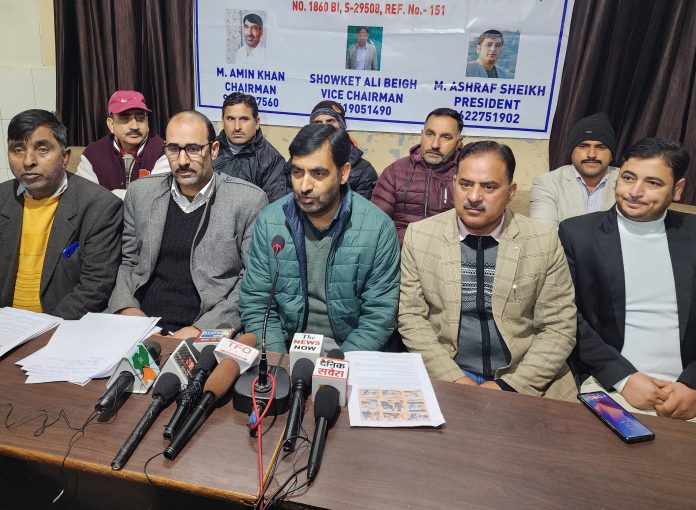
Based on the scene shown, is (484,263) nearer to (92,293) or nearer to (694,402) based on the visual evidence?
(694,402)

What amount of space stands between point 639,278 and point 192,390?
5.58 ft

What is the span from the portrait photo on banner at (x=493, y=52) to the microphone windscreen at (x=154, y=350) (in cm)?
275

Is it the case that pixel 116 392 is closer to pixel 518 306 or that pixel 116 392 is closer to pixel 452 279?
pixel 452 279

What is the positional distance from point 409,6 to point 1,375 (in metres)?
3.05

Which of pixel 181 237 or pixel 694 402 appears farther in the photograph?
pixel 181 237

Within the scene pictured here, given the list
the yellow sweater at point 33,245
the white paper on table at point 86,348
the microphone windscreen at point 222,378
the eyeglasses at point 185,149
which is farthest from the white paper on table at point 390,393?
the yellow sweater at point 33,245

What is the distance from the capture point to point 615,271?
1783 mm

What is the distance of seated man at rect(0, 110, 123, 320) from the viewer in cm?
194

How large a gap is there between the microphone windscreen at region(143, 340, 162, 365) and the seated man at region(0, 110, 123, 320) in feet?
2.69

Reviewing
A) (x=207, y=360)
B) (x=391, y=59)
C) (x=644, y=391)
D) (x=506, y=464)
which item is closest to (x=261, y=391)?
(x=207, y=360)

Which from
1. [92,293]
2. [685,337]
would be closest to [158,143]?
[92,293]

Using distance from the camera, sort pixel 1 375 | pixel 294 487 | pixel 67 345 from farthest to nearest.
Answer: pixel 67 345 → pixel 1 375 → pixel 294 487

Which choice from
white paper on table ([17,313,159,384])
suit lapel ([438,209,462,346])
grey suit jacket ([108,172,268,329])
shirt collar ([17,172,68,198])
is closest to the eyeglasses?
grey suit jacket ([108,172,268,329])

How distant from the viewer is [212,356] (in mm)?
1297
